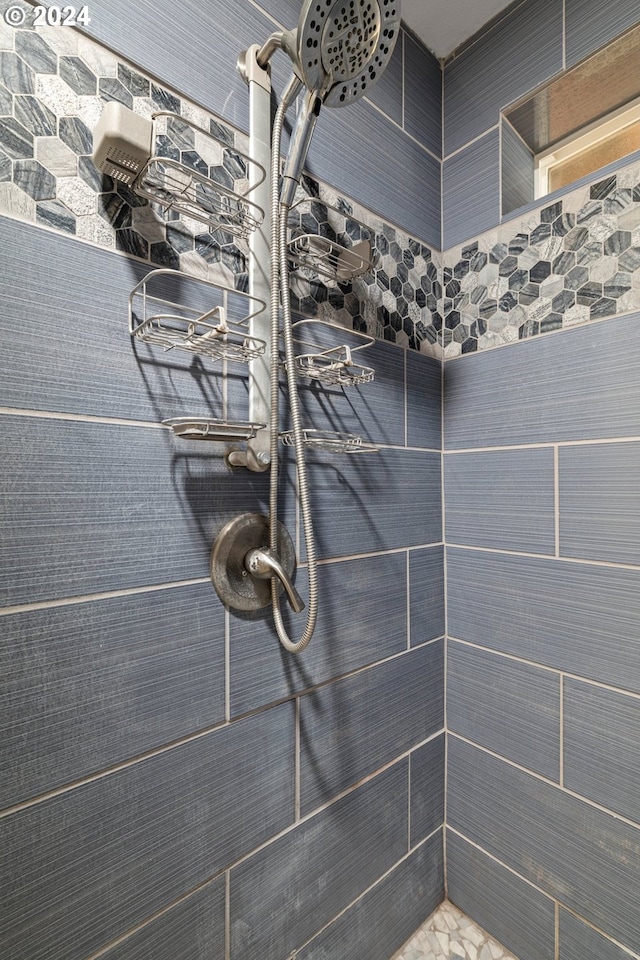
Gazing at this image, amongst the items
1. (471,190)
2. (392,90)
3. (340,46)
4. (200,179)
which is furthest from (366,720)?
(392,90)

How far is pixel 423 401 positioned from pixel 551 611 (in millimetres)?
554

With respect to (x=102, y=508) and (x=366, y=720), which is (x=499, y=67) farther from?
(x=366, y=720)

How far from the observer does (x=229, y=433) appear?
645mm

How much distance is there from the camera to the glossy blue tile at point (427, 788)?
1.04m

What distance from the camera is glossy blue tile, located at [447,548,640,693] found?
0.83 m

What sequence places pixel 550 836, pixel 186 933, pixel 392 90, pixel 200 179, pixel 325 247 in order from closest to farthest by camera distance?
1. pixel 200 179
2. pixel 186 933
3. pixel 325 247
4. pixel 550 836
5. pixel 392 90

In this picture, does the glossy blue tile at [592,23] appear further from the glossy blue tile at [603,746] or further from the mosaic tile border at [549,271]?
the glossy blue tile at [603,746]

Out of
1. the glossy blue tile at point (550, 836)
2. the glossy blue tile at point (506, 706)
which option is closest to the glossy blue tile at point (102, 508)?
the glossy blue tile at point (506, 706)

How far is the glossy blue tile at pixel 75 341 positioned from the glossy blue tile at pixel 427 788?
3.22ft

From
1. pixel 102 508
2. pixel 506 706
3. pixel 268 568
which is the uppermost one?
pixel 102 508

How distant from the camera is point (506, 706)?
100 cm

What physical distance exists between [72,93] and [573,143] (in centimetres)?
104

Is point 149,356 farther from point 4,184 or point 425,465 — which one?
point 425,465

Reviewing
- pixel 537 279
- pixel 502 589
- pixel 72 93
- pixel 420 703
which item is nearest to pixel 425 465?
pixel 502 589
